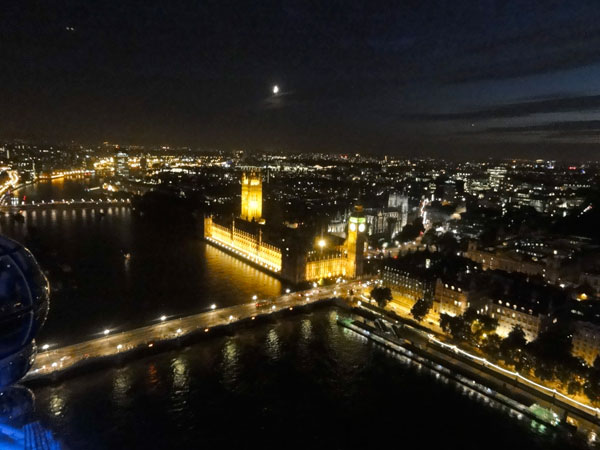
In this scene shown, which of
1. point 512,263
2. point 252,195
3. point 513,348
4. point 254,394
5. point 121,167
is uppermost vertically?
point 252,195

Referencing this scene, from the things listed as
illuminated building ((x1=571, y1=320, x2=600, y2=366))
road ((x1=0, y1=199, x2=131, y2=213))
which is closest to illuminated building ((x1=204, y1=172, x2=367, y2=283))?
illuminated building ((x1=571, y1=320, x2=600, y2=366))

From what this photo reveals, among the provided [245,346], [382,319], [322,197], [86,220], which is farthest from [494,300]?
[322,197]

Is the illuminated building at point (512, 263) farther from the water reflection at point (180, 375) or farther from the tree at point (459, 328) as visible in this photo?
the water reflection at point (180, 375)

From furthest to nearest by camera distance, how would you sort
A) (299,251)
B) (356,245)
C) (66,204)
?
1. (66,204)
2. (356,245)
3. (299,251)

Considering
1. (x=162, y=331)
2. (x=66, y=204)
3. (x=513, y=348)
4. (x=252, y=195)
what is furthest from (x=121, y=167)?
(x=513, y=348)

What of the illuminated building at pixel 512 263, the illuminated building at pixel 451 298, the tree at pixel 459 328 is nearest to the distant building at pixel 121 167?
the illuminated building at pixel 512 263

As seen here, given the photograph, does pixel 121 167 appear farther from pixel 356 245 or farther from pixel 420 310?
pixel 420 310

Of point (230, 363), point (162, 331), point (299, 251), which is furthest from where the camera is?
point (299, 251)
